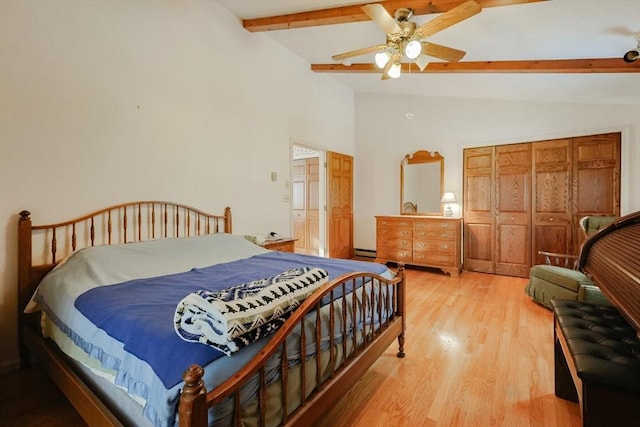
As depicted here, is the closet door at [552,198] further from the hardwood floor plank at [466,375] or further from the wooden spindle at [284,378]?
the wooden spindle at [284,378]

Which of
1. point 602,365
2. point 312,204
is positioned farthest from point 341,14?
point 312,204

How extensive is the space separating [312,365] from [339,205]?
4.15m

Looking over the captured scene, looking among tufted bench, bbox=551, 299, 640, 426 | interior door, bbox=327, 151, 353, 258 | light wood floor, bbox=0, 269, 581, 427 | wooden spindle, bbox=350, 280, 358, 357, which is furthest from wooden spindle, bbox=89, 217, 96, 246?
interior door, bbox=327, 151, 353, 258

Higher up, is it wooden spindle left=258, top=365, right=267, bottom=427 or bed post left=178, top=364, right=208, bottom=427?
bed post left=178, top=364, right=208, bottom=427

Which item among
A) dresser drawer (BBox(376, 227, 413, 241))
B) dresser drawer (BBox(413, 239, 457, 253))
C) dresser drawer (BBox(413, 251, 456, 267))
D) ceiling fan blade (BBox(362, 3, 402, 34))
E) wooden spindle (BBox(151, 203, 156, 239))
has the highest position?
ceiling fan blade (BBox(362, 3, 402, 34))

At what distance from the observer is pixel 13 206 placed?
6.30ft

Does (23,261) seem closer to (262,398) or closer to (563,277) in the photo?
(262,398)

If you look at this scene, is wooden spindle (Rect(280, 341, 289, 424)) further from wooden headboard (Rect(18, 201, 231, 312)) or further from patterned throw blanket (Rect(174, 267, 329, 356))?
wooden headboard (Rect(18, 201, 231, 312))

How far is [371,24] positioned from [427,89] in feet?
5.71

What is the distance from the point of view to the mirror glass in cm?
493

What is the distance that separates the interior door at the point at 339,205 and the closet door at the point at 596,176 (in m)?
3.29

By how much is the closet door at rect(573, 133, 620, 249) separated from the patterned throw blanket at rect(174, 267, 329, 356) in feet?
14.4

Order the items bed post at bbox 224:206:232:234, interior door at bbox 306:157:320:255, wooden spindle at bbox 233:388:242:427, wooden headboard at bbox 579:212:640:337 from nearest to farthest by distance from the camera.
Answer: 1. wooden spindle at bbox 233:388:242:427
2. wooden headboard at bbox 579:212:640:337
3. bed post at bbox 224:206:232:234
4. interior door at bbox 306:157:320:255

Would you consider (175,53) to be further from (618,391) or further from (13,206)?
(618,391)
